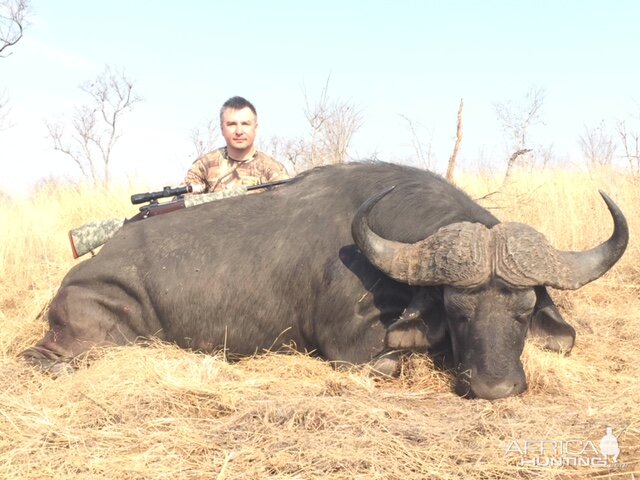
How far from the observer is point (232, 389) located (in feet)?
13.0

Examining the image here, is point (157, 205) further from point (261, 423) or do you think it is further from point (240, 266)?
point (261, 423)

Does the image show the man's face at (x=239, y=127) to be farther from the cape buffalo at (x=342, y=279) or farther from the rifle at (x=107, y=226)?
the cape buffalo at (x=342, y=279)

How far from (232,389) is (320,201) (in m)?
1.81

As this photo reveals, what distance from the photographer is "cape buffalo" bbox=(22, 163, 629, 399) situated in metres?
3.96

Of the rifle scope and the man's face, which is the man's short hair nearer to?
the man's face

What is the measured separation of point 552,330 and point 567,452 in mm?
1628

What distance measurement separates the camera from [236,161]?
765cm

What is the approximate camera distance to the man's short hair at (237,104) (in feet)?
24.4

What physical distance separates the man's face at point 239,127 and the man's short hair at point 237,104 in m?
0.05

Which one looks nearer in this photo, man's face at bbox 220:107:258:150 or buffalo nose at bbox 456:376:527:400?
buffalo nose at bbox 456:376:527:400

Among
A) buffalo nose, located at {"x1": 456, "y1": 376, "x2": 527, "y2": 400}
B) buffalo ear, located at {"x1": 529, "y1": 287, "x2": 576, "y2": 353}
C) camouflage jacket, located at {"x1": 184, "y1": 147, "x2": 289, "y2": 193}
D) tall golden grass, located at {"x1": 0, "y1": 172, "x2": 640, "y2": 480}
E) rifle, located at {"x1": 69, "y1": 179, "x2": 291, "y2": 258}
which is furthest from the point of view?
camouflage jacket, located at {"x1": 184, "y1": 147, "x2": 289, "y2": 193}

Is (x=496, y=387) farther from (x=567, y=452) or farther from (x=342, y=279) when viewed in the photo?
(x=342, y=279)

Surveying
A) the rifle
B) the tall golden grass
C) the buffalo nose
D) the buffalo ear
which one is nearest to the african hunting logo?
the tall golden grass

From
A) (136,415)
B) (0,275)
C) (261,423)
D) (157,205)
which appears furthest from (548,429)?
(0,275)
